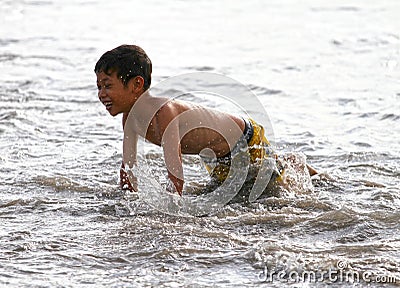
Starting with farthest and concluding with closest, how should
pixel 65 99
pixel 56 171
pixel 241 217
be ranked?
pixel 65 99 → pixel 56 171 → pixel 241 217

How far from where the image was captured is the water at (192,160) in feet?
12.3

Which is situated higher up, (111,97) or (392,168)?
(111,97)

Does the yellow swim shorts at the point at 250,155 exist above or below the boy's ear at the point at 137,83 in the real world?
Answer: below

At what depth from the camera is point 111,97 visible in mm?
4516

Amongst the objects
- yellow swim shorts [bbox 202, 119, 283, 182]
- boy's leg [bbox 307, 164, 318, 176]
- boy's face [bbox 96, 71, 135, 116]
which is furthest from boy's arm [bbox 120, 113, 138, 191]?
boy's leg [bbox 307, 164, 318, 176]

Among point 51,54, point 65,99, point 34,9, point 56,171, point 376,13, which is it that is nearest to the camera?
point 56,171

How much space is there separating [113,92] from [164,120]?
13.2 inches

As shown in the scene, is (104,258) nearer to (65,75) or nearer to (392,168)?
(392,168)

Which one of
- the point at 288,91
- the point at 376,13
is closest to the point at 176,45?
the point at 288,91

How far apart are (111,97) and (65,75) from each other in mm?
3821

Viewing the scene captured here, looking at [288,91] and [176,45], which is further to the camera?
[176,45]

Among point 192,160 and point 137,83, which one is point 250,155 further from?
point 137,83

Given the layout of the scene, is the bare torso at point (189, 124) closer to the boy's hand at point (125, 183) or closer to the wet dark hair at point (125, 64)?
the wet dark hair at point (125, 64)

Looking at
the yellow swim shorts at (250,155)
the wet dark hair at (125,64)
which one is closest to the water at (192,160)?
the yellow swim shorts at (250,155)
